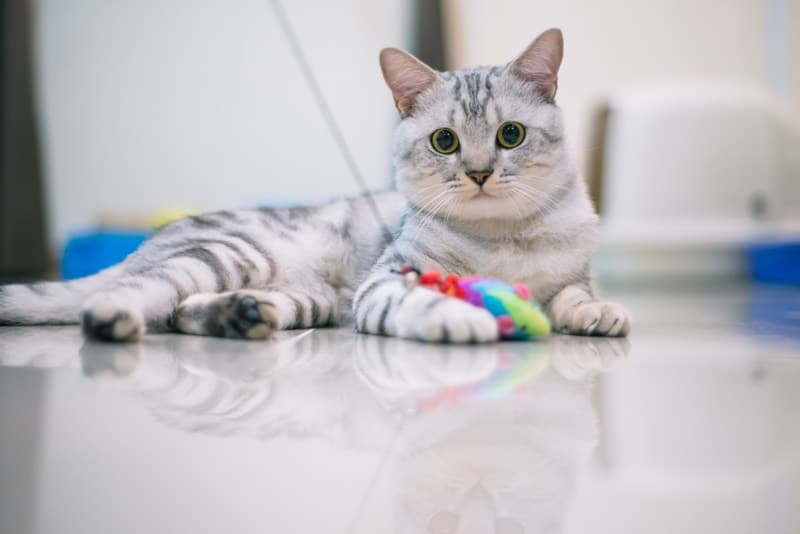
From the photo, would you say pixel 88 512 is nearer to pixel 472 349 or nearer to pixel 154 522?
pixel 154 522

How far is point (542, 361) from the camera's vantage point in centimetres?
116

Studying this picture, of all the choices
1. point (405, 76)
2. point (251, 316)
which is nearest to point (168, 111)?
point (405, 76)

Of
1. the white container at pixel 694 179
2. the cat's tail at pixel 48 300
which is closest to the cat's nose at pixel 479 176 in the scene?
the cat's tail at pixel 48 300

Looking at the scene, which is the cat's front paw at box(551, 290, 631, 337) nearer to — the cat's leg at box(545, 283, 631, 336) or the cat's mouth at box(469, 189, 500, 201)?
the cat's leg at box(545, 283, 631, 336)

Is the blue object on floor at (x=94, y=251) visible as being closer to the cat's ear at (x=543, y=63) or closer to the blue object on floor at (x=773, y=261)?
the cat's ear at (x=543, y=63)

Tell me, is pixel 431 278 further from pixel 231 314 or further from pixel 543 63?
pixel 543 63

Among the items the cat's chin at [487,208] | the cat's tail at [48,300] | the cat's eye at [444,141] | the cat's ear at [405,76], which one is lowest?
the cat's tail at [48,300]

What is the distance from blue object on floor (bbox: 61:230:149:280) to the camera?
2.83 meters

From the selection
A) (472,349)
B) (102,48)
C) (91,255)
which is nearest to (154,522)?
(472,349)

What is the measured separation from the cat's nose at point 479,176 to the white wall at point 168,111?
2.18 meters

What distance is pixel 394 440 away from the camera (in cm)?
75

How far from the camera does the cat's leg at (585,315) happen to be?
1.43m

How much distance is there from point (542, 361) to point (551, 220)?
0.42 metres

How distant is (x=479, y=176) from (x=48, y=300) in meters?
0.94
